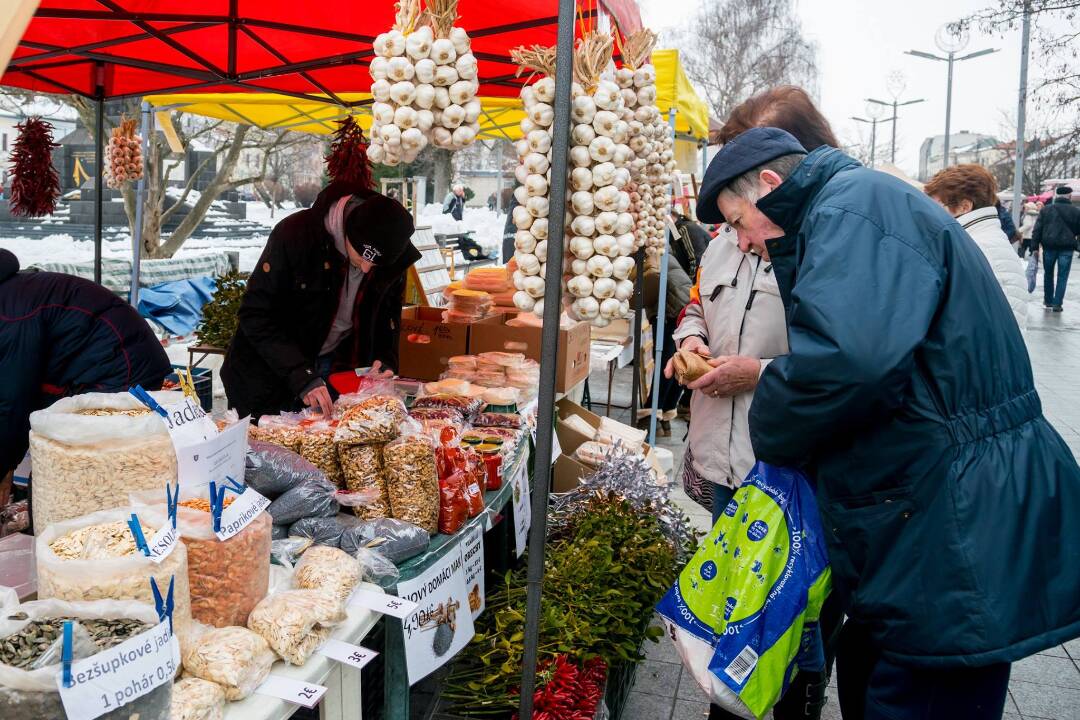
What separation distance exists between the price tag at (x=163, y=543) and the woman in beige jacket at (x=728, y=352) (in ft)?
5.24

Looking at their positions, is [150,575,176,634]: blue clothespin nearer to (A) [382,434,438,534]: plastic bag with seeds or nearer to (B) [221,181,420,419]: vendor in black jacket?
(A) [382,434,438,534]: plastic bag with seeds

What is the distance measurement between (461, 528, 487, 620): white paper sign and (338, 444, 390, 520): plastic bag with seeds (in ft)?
0.84

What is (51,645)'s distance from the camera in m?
1.11

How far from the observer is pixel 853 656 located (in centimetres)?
214

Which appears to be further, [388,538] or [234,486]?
[388,538]

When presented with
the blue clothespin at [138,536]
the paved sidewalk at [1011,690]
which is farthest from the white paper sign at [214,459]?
the paved sidewalk at [1011,690]

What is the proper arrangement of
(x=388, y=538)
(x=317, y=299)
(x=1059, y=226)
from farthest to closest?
(x=1059, y=226) < (x=317, y=299) < (x=388, y=538)

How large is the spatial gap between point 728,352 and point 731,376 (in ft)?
0.63

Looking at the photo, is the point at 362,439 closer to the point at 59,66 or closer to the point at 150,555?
the point at 150,555

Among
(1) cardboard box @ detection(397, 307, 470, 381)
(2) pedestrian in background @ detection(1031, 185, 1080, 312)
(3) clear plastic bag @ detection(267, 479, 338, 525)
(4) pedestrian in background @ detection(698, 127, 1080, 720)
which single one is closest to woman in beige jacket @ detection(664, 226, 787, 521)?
(4) pedestrian in background @ detection(698, 127, 1080, 720)

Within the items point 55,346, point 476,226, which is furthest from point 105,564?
point 476,226

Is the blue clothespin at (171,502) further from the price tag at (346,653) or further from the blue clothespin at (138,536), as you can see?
the price tag at (346,653)

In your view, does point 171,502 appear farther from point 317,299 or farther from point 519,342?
point 519,342

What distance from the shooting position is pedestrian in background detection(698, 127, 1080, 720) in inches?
66.1
